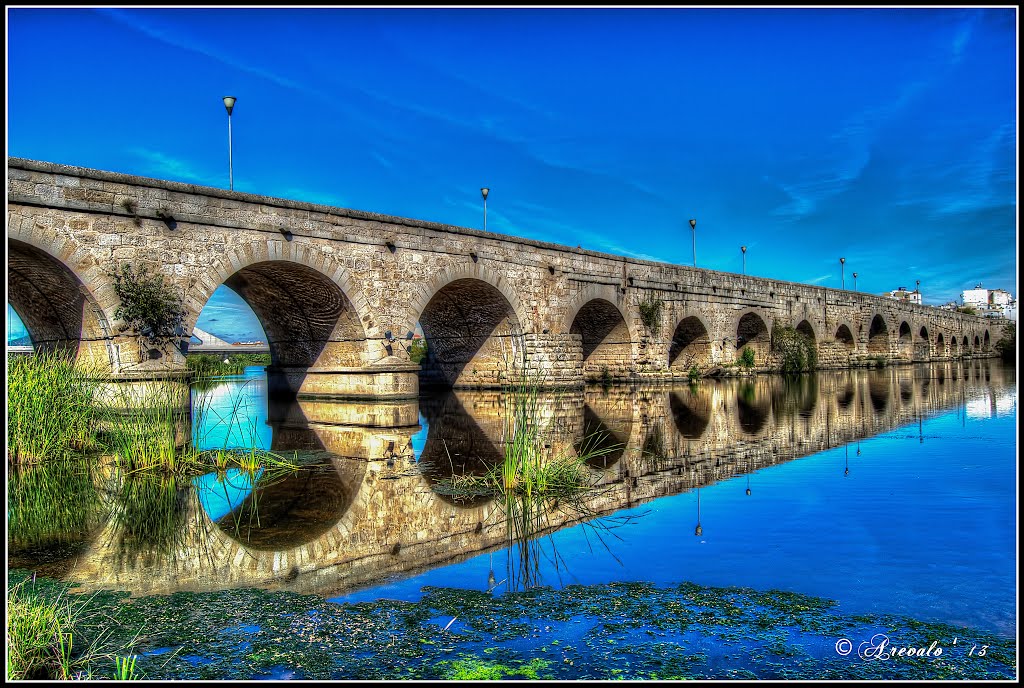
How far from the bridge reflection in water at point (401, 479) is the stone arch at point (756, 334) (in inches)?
503

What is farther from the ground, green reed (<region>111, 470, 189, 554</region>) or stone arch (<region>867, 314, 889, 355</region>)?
stone arch (<region>867, 314, 889, 355</region>)

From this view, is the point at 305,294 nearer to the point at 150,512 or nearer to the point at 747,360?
the point at 150,512

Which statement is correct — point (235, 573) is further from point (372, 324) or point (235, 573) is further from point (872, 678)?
point (372, 324)

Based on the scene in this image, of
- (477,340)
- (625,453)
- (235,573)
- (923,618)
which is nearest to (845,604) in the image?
(923,618)

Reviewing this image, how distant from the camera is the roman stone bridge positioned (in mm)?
11289

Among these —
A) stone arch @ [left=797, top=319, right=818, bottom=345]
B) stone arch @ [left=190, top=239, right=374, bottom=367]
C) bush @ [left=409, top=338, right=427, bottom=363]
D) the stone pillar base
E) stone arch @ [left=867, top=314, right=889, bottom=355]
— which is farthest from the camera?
stone arch @ [left=867, top=314, right=889, bottom=355]

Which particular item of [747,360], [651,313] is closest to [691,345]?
[747,360]

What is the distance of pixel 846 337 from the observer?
120ft

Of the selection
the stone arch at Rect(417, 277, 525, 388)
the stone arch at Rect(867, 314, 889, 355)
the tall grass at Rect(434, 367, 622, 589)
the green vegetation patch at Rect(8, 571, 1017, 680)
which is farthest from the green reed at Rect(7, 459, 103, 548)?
the stone arch at Rect(867, 314, 889, 355)

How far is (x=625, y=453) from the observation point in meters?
8.89

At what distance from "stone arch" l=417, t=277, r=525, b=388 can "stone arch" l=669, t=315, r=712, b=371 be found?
29.6ft

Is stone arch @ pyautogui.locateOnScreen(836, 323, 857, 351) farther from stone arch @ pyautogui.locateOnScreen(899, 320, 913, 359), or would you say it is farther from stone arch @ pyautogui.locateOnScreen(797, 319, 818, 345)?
stone arch @ pyautogui.locateOnScreen(899, 320, 913, 359)

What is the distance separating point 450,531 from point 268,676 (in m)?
2.38

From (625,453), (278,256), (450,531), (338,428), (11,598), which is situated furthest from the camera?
(278,256)
